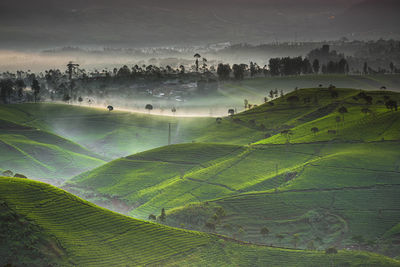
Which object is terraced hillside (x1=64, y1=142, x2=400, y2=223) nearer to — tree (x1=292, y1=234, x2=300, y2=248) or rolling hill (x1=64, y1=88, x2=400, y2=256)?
rolling hill (x1=64, y1=88, x2=400, y2=256)

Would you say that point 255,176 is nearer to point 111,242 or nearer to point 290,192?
point 290,192

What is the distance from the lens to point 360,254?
357 ft

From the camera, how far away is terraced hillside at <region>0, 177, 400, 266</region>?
101938 millimetres

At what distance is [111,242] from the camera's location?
361 feet

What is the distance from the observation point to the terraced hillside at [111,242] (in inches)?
4013

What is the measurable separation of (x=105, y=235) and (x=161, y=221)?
34.2 m

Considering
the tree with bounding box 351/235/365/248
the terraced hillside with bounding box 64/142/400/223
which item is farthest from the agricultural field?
the terraced hillside with bounding box 64/142/400/223

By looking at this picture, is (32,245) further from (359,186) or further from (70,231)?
(359,186)

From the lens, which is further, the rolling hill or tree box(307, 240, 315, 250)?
the rolling hill

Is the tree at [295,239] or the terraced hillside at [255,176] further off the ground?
the terraced hillside at [255,176]

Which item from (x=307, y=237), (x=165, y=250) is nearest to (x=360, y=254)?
(x=307, y=237)

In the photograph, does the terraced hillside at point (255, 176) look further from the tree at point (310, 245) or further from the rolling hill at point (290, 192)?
the tree at point (310, 245)

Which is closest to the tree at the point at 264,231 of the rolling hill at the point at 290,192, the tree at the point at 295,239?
the rolling hill at the point at 290,192

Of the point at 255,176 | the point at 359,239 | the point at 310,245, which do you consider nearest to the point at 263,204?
the point at 310,245
